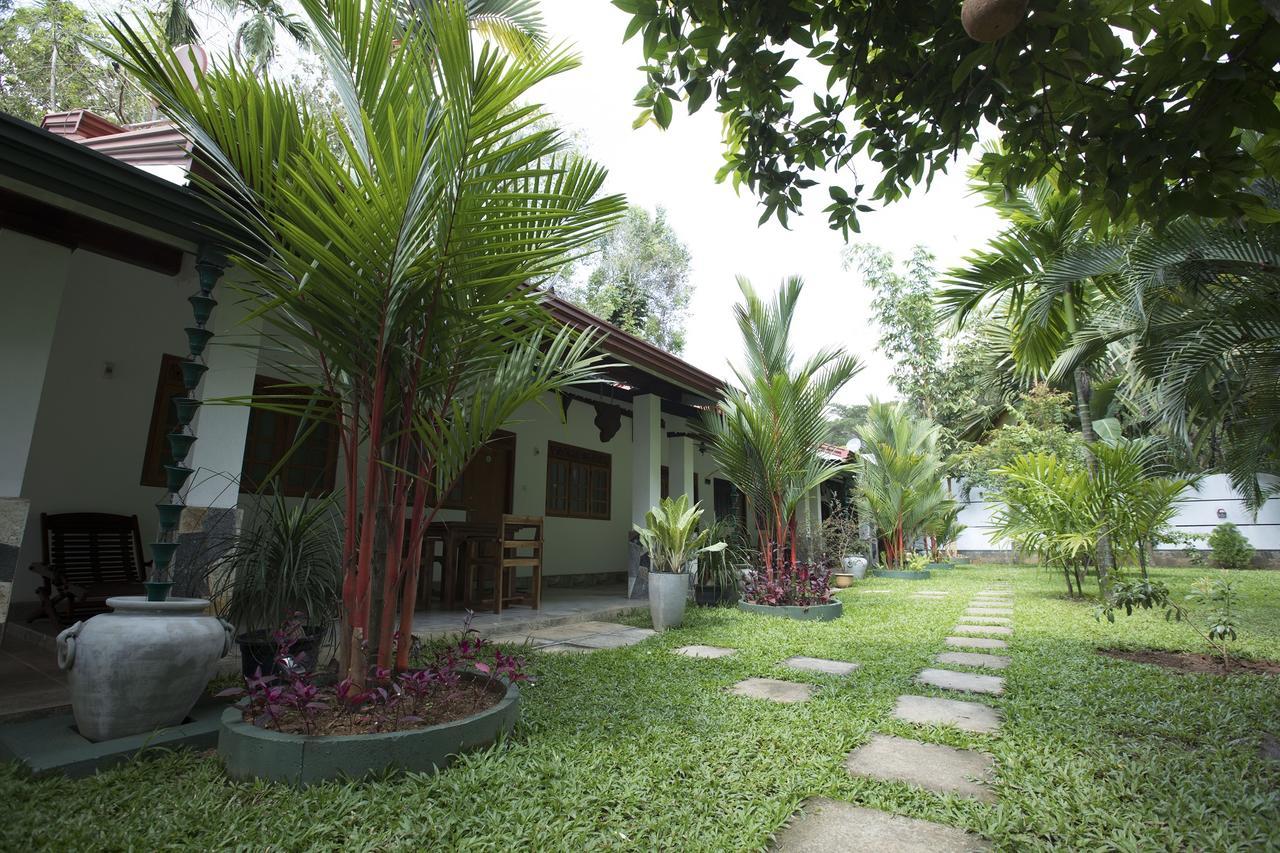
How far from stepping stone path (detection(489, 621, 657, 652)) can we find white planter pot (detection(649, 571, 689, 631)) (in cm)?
14

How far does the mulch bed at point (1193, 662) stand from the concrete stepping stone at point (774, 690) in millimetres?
2308

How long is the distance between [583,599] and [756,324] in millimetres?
3375

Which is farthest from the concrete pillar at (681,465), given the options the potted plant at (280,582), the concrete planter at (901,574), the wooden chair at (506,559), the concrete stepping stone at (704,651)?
the concrete planter at (901,574)

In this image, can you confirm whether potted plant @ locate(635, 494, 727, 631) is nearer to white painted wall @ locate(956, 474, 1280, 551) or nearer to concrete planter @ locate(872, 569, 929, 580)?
concrete planter @ locate(872, 569, 929, 580)

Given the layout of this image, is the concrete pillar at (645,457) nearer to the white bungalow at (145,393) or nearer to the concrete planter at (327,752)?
the white bungalow at (145,393)

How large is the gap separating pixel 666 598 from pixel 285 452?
333 centimetres

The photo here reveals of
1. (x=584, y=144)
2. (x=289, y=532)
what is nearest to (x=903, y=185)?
(x=289, y=532)

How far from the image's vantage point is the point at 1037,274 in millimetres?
5453

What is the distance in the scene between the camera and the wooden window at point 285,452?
513 cm

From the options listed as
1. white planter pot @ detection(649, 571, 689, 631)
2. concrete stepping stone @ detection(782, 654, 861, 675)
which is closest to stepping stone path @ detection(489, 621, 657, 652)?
white planter pot @ detection(649, 571, 689, 631)

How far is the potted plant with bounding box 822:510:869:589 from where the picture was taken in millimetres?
7953

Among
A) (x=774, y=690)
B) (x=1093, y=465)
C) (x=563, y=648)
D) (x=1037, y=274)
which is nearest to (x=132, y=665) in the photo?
(x=563, y=648)

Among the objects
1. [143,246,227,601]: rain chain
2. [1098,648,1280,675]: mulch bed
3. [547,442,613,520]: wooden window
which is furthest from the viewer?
[547,442,613,520]: wooden window

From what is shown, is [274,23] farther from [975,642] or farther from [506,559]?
[975,642]
